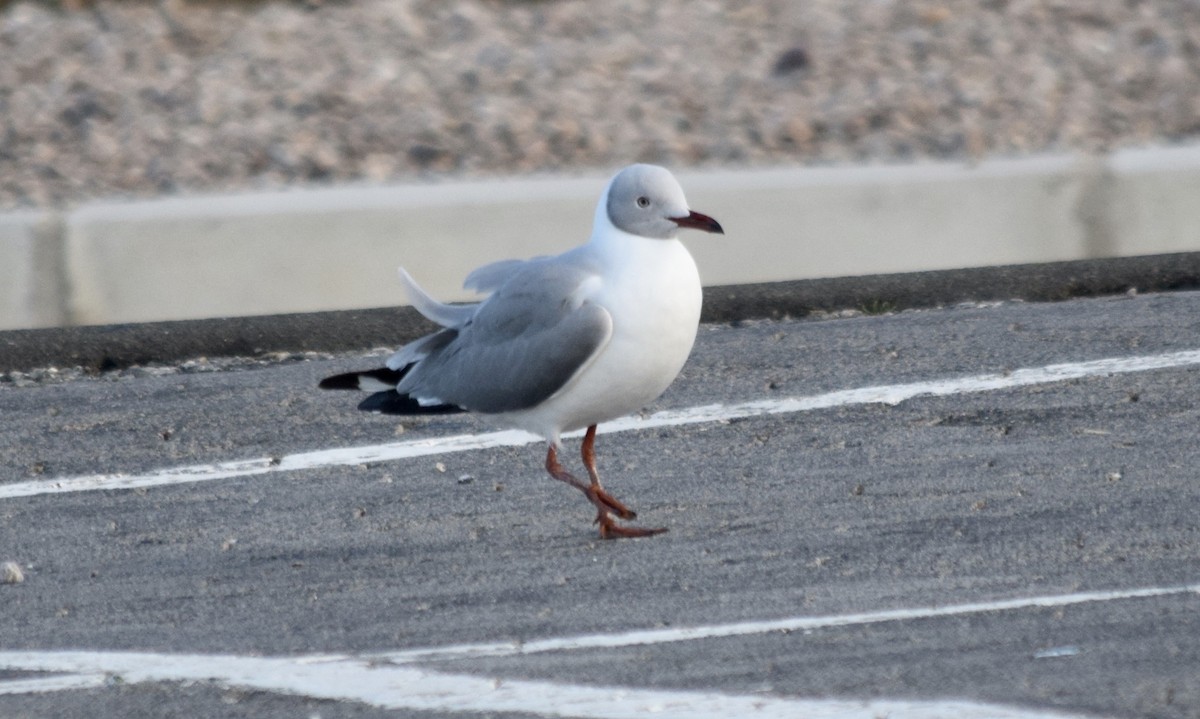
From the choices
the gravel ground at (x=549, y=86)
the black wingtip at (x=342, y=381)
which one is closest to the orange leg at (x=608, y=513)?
the black wingtip at (x=342, y=381)

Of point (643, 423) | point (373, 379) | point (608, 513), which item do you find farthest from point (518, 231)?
point (608, 513)

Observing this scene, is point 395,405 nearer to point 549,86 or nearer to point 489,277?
point 489,277

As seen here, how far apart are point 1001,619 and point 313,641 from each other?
52.5 inches

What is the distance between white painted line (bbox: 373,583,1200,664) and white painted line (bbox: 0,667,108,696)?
532 mm

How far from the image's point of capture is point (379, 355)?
6980mm

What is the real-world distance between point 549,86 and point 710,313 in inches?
103

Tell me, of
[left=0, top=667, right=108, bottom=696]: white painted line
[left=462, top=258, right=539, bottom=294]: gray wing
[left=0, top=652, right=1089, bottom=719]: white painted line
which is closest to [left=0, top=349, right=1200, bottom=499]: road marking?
[left=462, top=258, right=539, bottom=294]: gray wing

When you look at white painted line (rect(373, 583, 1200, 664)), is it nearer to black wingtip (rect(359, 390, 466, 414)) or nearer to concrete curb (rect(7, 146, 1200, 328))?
black wingtip (rect(359, 390, 466, 414))

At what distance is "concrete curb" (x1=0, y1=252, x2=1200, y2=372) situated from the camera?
710cm

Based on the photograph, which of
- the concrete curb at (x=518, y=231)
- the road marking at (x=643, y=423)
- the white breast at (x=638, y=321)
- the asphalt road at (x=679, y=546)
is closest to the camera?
the asphalt road at (x=679, y=546)

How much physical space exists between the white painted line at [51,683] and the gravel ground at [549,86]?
5.08 meters

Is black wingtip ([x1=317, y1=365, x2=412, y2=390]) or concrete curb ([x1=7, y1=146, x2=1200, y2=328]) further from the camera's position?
concrete curb ([x1=7, y1=146, x2=1200, y2=328])

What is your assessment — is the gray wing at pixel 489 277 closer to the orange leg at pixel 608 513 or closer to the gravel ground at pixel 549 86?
the orange leg at pixel 608 513

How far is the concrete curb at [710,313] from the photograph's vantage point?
23.3ft
